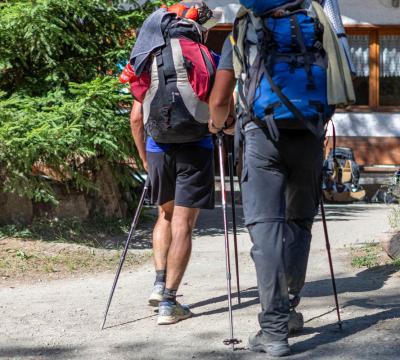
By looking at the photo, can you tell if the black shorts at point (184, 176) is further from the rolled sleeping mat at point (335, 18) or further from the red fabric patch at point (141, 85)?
the rolled sleeping mat at point (335, 18)

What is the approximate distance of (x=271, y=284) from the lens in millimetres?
4461

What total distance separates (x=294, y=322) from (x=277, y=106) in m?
1.32

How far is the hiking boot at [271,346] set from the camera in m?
4.47

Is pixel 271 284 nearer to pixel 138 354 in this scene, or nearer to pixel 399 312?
pixel 138 354

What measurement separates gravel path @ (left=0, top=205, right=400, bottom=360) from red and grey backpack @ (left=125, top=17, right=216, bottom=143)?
1211mm

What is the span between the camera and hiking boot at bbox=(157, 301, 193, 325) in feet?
17.7

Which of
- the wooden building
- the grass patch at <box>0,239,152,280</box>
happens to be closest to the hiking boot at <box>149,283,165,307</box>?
the grass patch at <box>0,239,152,280</box>

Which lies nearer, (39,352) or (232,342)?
(232,342)

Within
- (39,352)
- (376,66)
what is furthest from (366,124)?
(39,352)

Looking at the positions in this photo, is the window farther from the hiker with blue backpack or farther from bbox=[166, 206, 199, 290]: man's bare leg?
the hiker with blue backpack

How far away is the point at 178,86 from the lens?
5469 mm

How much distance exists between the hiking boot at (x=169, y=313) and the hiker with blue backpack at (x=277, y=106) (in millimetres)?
901

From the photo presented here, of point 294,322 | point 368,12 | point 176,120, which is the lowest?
point 294,322

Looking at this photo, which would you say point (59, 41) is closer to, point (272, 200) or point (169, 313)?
point (169, 313)
